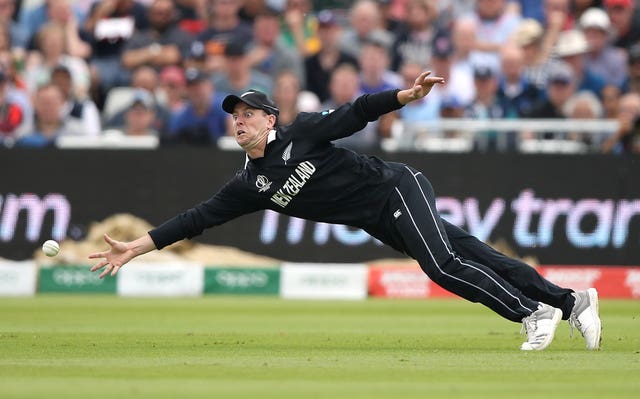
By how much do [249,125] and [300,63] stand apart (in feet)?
27.6

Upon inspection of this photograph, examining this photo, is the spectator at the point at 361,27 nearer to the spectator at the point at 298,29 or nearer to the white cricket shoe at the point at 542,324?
the spectator at the point at 298,29

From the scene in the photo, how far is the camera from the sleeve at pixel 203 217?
7977mm

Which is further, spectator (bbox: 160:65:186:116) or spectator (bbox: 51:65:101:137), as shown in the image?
spectator (bbox: 160:65:186:116)

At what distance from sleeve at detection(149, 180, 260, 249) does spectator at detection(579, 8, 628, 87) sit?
855 centimetres

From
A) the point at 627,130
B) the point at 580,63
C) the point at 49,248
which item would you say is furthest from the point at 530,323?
the point at 580,63

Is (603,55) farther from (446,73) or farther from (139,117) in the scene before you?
(139,117)

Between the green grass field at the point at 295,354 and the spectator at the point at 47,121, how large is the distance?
9.90 ft

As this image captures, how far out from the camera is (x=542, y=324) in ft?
25.5

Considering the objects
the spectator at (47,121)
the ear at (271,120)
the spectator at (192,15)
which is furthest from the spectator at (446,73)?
the ear at (271,120)

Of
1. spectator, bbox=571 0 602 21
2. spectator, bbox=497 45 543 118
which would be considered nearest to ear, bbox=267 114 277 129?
spectator, bbox=497 45 543 118

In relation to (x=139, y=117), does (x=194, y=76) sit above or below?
above

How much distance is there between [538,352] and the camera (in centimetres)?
777

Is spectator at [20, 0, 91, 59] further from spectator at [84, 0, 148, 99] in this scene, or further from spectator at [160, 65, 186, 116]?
spectator at [160, 65, 186, 116]

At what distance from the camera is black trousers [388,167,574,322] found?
25.3 ft
